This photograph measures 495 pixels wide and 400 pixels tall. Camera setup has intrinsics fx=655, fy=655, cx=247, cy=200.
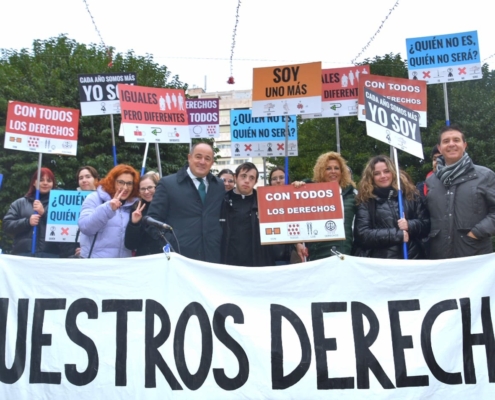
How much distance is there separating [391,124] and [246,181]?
4.65ft

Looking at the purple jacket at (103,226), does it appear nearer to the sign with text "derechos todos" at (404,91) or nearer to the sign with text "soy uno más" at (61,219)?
the sign with text "soy uno más" at (61,219)

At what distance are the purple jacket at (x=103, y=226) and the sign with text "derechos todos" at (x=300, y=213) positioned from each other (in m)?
1.29

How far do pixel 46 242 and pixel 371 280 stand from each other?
4.32 m

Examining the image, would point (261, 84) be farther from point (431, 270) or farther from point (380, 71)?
point (380, 71)

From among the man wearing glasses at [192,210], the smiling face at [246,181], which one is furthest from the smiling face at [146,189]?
the smiling face at [246,181]

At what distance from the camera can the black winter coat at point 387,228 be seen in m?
5.46

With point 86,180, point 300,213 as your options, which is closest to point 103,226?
point 300,213

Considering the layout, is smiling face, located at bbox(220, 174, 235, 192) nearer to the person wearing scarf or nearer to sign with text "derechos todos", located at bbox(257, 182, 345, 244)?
sign with text "derechos todos", located at bbox(257, 182, 345, 244)

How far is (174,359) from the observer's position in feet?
14.3

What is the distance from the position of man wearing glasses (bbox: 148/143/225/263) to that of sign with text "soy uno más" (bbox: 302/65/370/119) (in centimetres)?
336

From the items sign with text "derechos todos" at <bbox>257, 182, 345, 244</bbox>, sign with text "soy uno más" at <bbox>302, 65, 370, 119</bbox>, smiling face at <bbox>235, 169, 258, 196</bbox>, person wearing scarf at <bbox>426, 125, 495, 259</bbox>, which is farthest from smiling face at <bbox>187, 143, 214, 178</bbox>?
sign with text "soy uno más" at <bbox>302, 65, 370, 119</bbox>

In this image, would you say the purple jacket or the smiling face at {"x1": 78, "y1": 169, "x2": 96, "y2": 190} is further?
the smiling face at {"x1": 78, "y1": 169, "x2": 96, "y2": 190}

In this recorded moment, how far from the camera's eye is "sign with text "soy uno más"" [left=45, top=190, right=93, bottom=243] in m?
7.27

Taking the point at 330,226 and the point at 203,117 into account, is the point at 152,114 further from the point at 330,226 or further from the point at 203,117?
the point at 330,226
